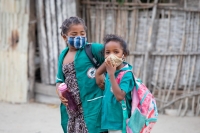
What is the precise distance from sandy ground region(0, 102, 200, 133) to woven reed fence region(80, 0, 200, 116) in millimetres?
409

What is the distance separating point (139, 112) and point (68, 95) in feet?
2.06

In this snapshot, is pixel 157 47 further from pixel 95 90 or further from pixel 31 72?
pixel 95 90

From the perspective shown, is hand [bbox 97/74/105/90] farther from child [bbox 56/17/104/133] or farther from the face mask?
the face mask

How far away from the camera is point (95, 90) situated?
10.9 feet

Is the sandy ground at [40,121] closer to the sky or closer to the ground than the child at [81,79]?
closer to the ground

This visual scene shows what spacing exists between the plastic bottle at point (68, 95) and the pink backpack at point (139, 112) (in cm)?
48

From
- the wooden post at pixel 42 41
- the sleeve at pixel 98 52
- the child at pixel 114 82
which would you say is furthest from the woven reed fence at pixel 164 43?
the child at pixel 114 82

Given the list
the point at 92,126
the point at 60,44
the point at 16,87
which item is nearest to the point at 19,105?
the point at 16,87

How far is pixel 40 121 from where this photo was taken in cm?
633

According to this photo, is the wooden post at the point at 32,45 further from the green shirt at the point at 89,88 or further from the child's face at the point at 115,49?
the child's face at the point at 115,49

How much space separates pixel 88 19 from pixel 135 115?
423 cm

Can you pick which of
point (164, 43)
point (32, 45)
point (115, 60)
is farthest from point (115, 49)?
point (32, 45)

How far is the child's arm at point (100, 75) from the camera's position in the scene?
123 inches

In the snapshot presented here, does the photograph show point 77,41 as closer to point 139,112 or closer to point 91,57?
point 91,57
